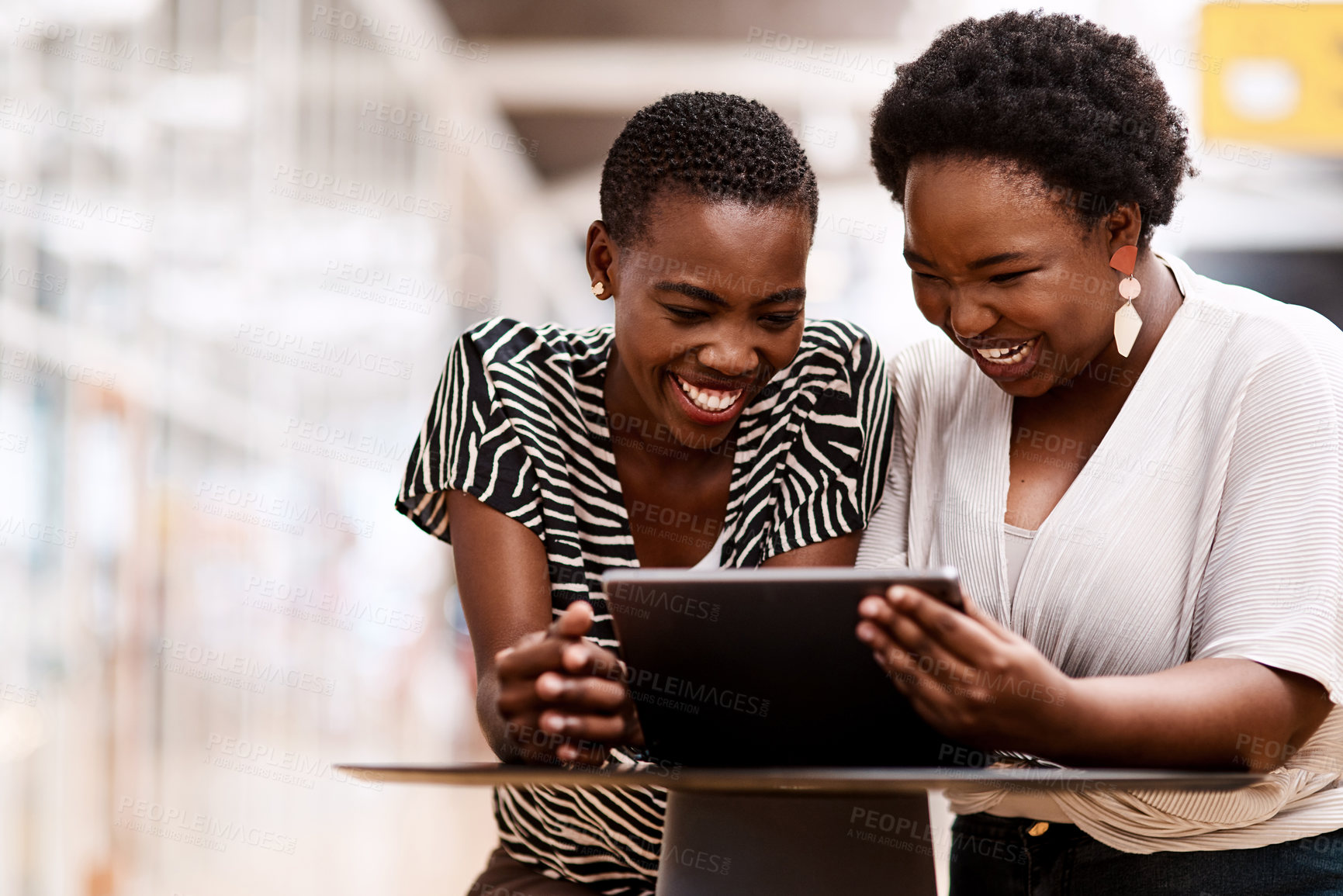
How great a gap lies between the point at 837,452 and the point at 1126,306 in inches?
15.2

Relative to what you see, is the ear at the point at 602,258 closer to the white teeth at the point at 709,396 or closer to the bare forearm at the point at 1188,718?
the white teeth at the point at 709,396

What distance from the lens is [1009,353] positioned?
1481 millimetres

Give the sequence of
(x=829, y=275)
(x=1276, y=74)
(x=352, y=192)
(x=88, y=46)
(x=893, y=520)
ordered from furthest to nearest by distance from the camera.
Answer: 1. (x=829, y=275)
2. (x=352, y=192)
3. (x=1276, y=74)
4. (x=88, y=46)
5. (x=893, y=520)

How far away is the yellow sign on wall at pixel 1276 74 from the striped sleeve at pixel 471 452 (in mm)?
3977

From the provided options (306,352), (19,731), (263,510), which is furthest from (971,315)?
(306,352)

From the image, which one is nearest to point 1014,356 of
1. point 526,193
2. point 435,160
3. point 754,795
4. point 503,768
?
point 754,795

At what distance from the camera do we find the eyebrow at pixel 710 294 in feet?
4.93

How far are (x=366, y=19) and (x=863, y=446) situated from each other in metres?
5.26

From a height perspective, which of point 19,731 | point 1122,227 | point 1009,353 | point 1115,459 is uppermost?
point 1122,227

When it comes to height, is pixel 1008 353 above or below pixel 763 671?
above

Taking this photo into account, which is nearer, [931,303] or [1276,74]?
[931,303]

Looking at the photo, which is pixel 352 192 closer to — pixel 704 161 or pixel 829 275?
pixel 829 275

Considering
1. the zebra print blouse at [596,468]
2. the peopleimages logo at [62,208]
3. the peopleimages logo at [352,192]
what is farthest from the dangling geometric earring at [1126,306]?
the peopleimages logo at [352,192]

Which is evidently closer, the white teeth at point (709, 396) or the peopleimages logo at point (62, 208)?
the white teeth at point (709, 396)
